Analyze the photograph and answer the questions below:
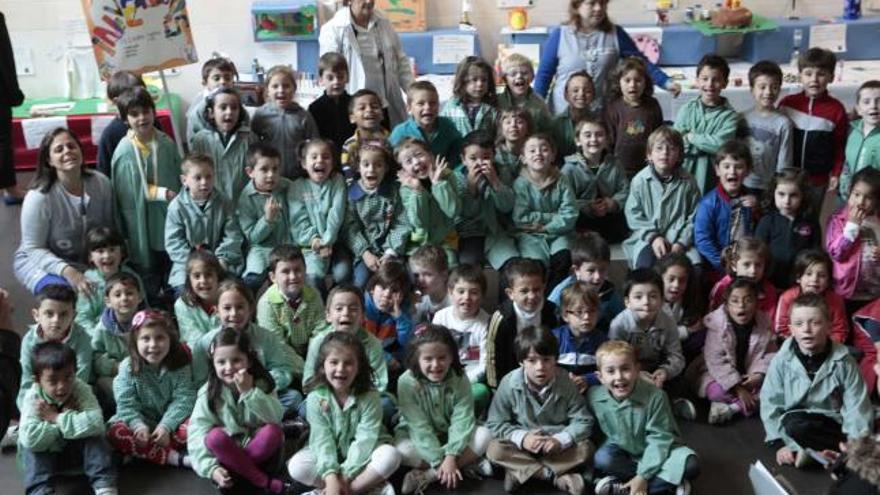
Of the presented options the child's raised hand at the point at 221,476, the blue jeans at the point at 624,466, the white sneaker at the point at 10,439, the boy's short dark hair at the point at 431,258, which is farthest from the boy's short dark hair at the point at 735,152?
the white sneaker at the point at 10,439

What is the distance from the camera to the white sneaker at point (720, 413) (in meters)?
4.00

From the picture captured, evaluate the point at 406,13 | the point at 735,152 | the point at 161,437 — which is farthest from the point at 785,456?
the point at 406,13

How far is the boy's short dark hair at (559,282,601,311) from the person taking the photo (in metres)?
3.88

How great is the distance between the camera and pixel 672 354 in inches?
160

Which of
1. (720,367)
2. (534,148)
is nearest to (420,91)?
(534,148)

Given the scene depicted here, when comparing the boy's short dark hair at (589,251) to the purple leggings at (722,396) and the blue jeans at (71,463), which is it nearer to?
the purple leggings at (722,396)

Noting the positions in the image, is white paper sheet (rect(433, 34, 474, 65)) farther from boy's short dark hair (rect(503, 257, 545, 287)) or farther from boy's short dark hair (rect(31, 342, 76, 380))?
boy's short dark hair (rect(31, 342, 76, 380))

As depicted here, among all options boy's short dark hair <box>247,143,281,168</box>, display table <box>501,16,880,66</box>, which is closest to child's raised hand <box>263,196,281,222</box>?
boy's short dark hair <box>247,143,281,168</box>

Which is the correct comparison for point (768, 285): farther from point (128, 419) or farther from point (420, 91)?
point (128, 419)

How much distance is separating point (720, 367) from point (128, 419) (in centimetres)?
223

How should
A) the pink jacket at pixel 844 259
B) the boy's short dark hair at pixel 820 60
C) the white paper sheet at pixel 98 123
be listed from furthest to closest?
the white paper sheet at pixel 98 123 < the boy's short dark hair at pixel 820 60 < the pink jacket at pixel 844 259

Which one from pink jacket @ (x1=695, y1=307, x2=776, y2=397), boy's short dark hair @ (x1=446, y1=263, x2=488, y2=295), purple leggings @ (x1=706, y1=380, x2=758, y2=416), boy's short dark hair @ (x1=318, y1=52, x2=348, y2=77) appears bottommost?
purple leggings @ (x1=706, y1=380, x2=758, y2=416)

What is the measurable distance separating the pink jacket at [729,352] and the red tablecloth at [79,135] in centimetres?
381

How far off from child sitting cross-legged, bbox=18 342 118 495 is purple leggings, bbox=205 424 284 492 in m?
0.41
